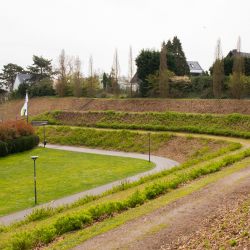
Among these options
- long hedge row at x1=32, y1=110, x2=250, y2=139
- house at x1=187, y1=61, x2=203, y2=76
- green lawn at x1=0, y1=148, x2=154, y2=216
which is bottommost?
green lawn at x1=0, y1=148, x2=154, y2=216

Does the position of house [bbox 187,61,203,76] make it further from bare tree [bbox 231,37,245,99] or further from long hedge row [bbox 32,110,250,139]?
long hedge row [bbox 32,110,250,139]

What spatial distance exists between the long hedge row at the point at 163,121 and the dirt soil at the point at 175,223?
16.4 m

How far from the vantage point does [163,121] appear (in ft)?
Answer: 98.9

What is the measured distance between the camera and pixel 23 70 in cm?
7362

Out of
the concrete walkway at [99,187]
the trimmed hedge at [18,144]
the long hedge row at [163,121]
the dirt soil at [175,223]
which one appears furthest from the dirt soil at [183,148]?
the trimmed hedge at [18,144]

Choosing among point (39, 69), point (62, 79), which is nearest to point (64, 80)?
point (62, 79)

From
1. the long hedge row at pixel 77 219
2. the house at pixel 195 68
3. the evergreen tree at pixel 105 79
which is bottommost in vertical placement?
the long hedge row at pixel 77 219

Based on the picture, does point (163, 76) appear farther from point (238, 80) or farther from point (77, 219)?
point (77, 219)

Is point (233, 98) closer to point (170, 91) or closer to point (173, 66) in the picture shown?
point (170, 91)

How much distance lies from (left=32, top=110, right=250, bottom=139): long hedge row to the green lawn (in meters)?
8.64

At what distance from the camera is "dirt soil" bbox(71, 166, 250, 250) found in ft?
18.8

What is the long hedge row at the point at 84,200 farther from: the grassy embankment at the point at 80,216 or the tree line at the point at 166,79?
the tree line at the point at 166,79

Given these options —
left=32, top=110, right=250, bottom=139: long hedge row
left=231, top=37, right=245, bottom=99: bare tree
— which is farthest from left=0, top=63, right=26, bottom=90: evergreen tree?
left=231, top=37, right=245, bottom=99: bare tree

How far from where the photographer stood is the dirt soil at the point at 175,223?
573cm
